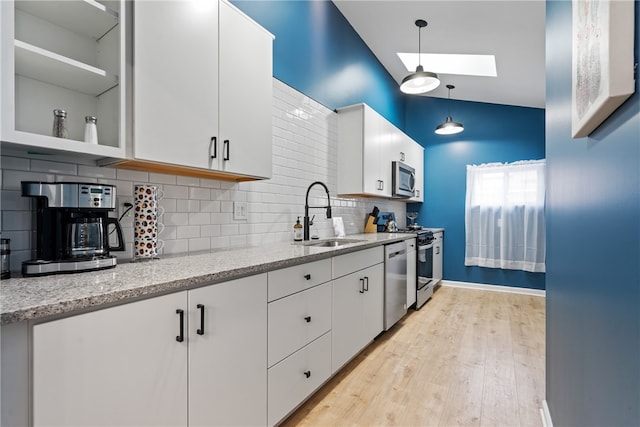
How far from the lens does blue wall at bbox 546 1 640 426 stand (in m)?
0.68

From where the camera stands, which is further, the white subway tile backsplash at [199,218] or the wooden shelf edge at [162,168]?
the white subway tile backsplash at [199,218]

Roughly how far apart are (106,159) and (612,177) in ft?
5.75

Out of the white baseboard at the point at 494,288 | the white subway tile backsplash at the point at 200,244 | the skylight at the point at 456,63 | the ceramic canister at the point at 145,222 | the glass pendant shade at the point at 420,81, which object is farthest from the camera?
the white baseboard at the point at 494,288

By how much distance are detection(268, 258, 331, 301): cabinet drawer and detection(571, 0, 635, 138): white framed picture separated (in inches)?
51.3

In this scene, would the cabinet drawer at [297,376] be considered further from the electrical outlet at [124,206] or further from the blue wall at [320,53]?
the blue wall at [320,53]

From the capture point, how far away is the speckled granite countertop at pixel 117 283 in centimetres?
81

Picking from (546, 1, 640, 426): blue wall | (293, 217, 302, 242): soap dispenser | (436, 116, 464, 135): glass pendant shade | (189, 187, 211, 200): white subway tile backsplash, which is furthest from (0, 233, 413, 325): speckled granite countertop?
(436, 116, 464, 135): glass pendant shade

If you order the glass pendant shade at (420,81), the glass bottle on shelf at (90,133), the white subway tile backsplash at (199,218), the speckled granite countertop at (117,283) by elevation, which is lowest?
the speckled granite countertop at (117,283)

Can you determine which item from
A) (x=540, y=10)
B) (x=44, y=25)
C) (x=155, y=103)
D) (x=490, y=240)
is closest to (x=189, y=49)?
(x=155, y=103)

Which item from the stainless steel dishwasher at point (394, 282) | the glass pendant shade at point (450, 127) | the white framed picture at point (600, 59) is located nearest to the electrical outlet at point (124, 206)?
the white framed picture at point (600, 59)

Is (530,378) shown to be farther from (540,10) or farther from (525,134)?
(525,134)

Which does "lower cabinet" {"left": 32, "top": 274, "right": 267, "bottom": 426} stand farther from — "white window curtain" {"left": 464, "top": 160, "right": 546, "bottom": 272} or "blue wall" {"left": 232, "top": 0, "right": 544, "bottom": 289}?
"white window curtain" {"left": 464, "top": 160, "right": 546, "bottom": 272}

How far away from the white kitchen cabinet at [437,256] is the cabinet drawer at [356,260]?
220 centimetres

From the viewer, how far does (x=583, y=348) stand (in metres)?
1.03
